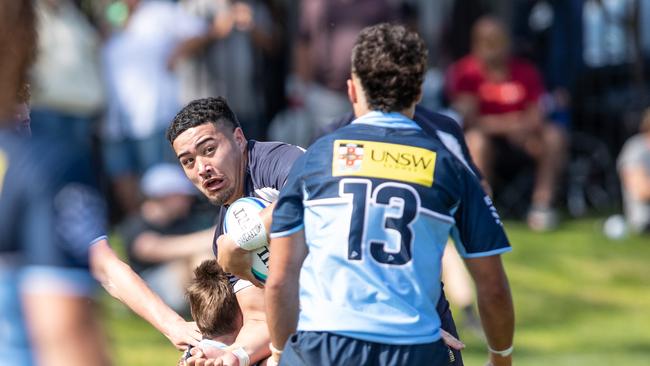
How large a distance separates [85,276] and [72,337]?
5.5 inches

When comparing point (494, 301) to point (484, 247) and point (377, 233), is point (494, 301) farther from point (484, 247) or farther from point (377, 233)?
point (377, 233)

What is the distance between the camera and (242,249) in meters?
4.39

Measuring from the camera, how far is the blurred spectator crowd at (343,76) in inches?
447

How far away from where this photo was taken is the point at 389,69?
424 cm

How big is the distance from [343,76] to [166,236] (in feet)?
7.13

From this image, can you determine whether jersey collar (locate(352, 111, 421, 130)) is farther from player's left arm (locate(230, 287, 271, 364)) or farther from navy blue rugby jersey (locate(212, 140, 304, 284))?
player's left arm (locate(230, 287, 271, 364))

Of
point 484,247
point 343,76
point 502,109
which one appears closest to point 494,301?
point 484,247

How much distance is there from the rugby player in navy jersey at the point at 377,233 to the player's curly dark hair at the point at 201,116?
0.51m

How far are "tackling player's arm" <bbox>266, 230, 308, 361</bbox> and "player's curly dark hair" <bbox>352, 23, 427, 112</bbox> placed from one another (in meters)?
0.49

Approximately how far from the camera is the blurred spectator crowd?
11359 mm

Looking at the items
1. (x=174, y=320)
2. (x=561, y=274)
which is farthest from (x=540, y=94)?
(x=174, y=320)

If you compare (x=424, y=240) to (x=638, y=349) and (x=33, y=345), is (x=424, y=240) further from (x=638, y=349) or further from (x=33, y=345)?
(x=638, y=349)

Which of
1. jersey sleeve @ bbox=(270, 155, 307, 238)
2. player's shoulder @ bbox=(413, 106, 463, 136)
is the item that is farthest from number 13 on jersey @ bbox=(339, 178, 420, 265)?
player's shoulder @ bbox=(413, 106, 463, 136)

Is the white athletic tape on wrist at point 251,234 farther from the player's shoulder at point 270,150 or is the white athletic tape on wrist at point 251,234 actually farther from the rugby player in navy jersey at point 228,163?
the player's shoulder at point 270,150
